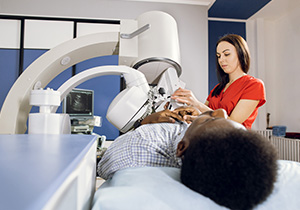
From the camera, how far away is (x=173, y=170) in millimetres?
537

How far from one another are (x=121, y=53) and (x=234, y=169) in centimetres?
86

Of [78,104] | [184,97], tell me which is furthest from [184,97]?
[78,104]

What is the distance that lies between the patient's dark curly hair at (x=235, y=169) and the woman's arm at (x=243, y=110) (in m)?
0.85

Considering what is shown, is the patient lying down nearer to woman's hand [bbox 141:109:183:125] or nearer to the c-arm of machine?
woman's hand [bbox 141:109:183:125]

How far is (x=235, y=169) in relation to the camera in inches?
14.5

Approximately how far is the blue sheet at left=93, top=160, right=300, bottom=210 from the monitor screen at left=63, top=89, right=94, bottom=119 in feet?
6.80

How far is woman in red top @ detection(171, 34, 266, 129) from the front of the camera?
4.06 ft

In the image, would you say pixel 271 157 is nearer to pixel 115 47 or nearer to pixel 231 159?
pixel 231 159

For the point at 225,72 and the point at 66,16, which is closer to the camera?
the point at 225,72

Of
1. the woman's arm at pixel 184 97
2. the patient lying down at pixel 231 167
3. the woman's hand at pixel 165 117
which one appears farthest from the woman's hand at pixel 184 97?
the patient lying down at pixel 231 167

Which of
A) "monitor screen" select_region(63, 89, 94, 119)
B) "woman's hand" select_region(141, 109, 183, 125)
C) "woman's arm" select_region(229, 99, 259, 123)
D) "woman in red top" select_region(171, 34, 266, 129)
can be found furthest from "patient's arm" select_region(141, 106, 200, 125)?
"monitor screen" select_region(63, 89, 94, 119)

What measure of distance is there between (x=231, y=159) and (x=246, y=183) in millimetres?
49

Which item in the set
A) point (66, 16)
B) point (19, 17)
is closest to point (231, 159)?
point (66, 16)

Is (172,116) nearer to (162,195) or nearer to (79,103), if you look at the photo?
(162,195)
